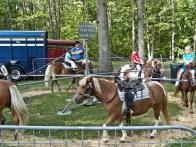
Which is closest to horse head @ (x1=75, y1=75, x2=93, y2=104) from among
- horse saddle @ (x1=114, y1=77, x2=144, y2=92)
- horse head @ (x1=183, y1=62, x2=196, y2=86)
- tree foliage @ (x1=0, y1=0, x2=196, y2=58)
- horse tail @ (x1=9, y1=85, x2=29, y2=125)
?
horse saddle @ (x1=114, y1=77, x2=144, y2=92)

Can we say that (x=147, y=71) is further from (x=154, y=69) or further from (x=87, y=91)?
(x=87, y=91)

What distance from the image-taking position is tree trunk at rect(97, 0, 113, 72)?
14906 mm

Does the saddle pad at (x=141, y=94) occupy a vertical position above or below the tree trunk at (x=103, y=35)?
below

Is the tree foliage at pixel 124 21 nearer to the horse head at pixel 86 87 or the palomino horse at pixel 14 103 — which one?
the palomino horse at pixel 14 103

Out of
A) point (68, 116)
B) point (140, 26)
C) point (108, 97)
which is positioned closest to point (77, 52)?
point (140, 26)

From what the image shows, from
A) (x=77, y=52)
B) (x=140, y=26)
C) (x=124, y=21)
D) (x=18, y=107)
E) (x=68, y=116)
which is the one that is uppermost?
(x=124, y=21)

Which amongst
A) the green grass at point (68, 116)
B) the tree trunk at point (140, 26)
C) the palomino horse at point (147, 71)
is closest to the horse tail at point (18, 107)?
the green grass at point (68, 116)

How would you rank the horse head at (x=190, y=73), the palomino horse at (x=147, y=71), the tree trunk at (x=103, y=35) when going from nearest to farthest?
the horse head at (x=190, y=73) < the palomino horse at (x=147, y=71) < the tree trunk at (x=103, y=35)

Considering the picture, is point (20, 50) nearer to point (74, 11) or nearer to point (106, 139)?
point (106, 139)

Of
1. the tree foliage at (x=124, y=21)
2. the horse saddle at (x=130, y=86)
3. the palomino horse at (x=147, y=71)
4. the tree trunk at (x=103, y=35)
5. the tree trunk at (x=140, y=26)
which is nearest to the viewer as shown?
the horse saddle at (x=130, y=86)

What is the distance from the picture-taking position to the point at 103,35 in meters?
15.2

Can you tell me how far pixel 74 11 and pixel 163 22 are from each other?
11.6 metres

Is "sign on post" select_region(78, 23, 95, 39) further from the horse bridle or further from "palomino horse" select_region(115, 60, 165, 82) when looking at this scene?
the horse bridle

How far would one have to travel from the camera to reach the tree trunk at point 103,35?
14906 millimetres
